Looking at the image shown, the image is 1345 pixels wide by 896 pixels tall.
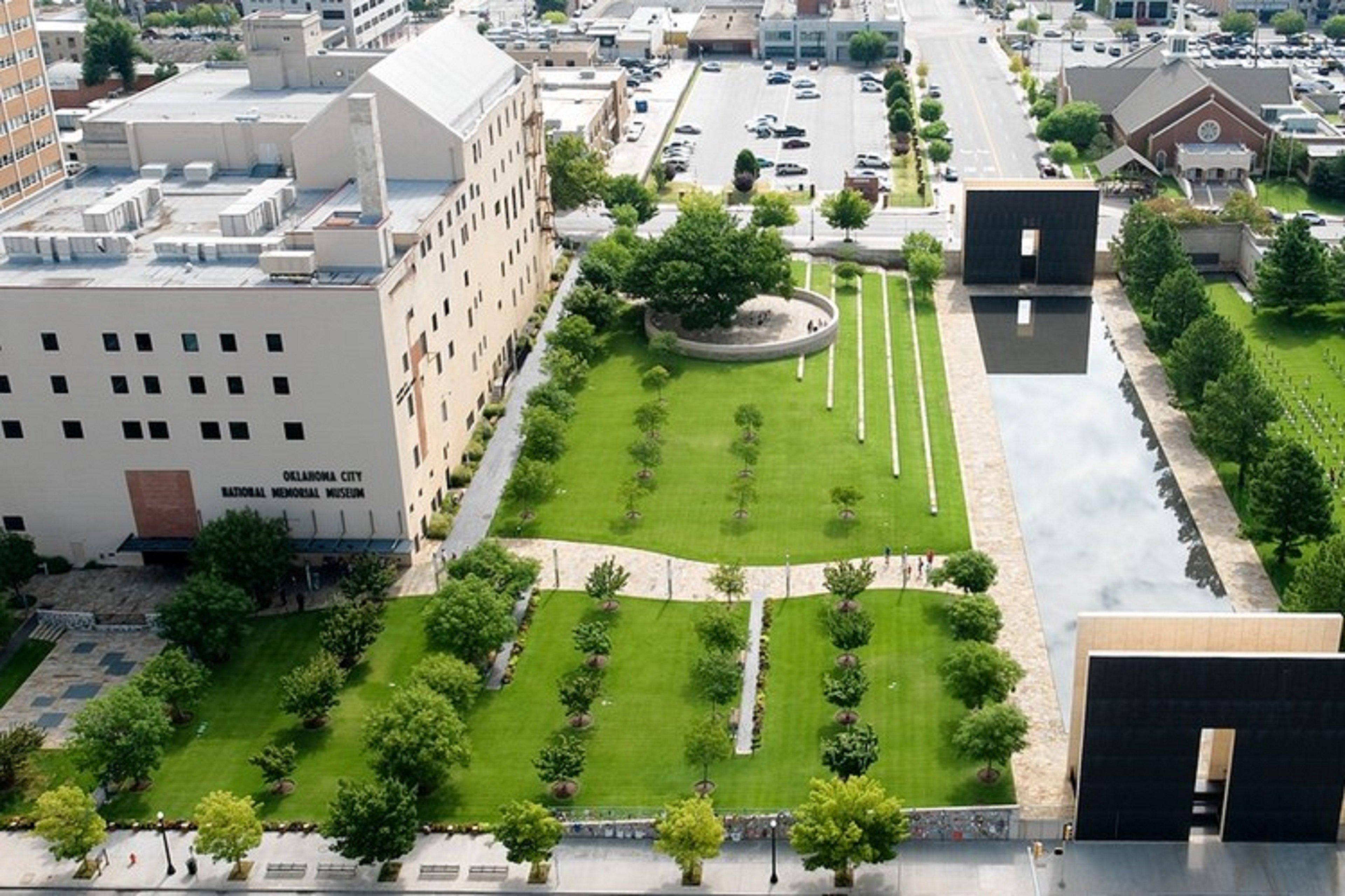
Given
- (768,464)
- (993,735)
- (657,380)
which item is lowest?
(768,464)

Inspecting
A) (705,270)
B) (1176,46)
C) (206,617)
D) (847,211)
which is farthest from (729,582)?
(1176,46)

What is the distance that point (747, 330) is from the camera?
11344 cm

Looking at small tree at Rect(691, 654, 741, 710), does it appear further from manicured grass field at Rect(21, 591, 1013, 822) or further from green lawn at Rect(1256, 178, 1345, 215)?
green lawn at Rect(1256, 178, 1345, 215)

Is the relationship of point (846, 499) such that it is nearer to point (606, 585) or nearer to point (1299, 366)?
point (606, 585)

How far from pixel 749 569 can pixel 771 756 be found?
56.0ft

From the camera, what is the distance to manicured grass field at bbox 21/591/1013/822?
2552 inches

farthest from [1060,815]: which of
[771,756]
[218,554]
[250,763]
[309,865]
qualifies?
[218,554]

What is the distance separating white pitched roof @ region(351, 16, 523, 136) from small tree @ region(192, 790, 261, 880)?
4838 cm

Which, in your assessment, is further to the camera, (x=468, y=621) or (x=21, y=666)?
(x=21, y=666)

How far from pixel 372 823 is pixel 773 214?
82799 mm

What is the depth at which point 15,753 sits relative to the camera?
66125mm

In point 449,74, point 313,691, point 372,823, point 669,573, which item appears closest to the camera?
point 372,823

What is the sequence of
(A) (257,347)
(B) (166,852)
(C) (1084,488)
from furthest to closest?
(C) (1084,488) < (A) (257,347) < (B) (166,852)

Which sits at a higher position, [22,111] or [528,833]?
[22,111]
